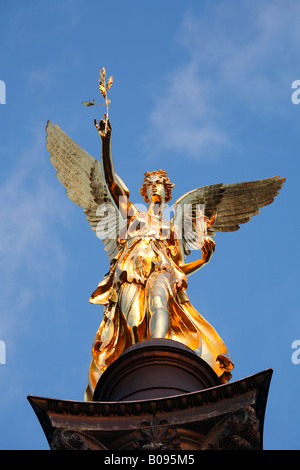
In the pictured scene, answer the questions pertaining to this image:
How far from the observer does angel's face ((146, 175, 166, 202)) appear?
21.2 meters

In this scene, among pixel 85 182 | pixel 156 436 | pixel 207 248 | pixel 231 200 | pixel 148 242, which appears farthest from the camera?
pixel 231 200

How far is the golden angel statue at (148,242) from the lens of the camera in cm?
1827

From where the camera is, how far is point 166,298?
1820 centimetres

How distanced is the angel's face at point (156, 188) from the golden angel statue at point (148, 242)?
24mm

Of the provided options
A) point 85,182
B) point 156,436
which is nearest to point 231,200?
point 85,182

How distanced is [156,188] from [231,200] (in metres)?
2.90

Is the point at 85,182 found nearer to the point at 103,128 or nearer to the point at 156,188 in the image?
the point at 156,188

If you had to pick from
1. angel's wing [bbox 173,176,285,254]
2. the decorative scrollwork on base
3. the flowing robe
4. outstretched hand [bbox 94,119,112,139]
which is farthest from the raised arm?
the decorative scrollwork on base

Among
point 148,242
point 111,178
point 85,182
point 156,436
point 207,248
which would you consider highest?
point 85,182

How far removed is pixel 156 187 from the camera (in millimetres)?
21328

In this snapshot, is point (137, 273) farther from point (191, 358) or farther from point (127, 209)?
point (191, 358)

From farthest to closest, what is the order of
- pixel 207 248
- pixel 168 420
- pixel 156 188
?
1. pixel 156 188
2. pixel 207 248
3. pixel 168 420

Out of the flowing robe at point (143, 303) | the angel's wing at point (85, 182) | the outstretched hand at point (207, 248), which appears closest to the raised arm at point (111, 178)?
the flowing robe at point (143, 303)

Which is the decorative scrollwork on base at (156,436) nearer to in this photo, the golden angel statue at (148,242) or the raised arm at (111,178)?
the golden angel statue at (148,242)
